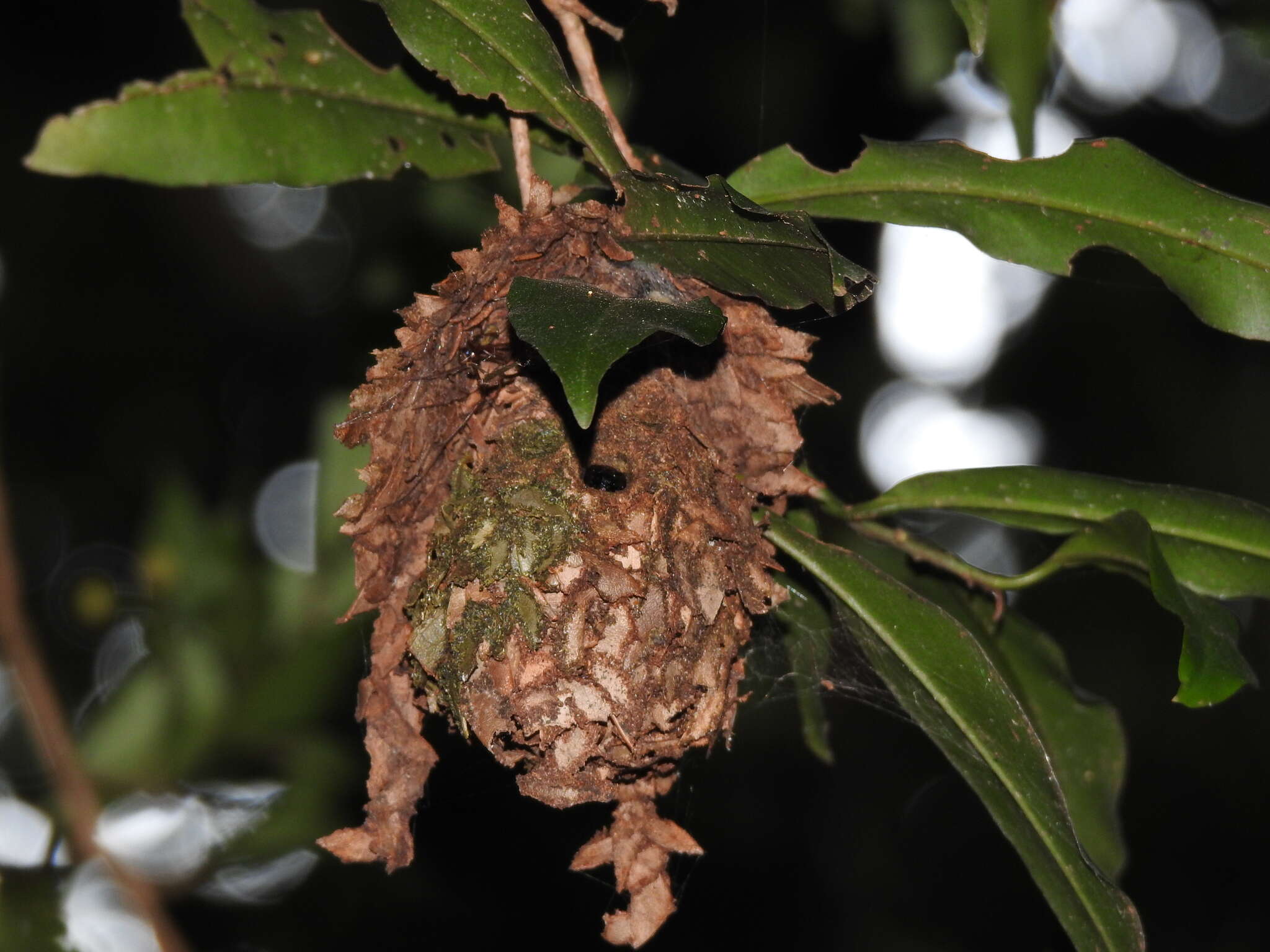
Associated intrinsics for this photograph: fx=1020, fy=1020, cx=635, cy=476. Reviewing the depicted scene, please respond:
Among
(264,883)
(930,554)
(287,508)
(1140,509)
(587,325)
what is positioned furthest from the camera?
(287,508)

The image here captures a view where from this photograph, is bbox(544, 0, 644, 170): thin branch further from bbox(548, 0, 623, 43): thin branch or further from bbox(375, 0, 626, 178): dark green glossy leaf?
bbox(375, 0, 626, 178): dark green glossy leaf

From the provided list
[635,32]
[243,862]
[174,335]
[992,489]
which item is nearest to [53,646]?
[174,335]

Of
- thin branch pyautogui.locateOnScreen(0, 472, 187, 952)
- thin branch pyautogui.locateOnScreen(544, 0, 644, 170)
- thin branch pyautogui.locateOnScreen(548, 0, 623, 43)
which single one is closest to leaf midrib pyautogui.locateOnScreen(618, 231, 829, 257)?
thin branch pyautogui.locateOnScreen(544, 0, 644, 170)

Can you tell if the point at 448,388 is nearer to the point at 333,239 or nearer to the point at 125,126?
the point at 125,126

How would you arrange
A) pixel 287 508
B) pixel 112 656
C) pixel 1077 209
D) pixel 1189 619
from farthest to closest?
pixel 287 508, pixel 112 656, pixel 1077 209, pixel 1189 619

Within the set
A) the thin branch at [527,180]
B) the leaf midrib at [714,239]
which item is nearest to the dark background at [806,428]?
the thin branch at [527,180]

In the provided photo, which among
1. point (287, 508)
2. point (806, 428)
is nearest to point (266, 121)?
point (806, 428)

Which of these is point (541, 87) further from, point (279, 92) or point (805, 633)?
point (805, 633)
